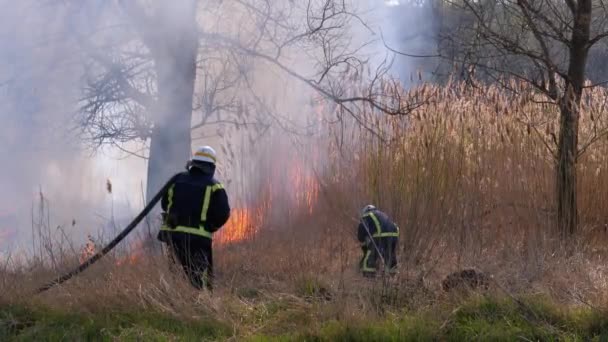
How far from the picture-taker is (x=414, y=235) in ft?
24.2

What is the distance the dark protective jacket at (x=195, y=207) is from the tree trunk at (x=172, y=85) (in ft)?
17.8

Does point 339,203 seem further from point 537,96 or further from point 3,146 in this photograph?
point 3,146

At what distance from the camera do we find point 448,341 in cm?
480

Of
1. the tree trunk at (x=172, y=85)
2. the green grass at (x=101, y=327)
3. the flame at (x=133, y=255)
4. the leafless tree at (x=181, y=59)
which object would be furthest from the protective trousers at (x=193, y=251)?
the tree trunk at (x=172, y=85)

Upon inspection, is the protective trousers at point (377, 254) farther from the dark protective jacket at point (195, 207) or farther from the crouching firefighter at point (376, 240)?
the dark protective jacket at point (195, 207)

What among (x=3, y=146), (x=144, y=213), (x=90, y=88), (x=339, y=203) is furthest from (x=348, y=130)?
(x=3, y=146)

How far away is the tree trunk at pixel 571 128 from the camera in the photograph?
7000mm

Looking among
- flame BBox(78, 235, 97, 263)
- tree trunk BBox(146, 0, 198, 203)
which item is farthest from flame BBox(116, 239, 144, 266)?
tree trunk BBox(146, 0, 198, 203)

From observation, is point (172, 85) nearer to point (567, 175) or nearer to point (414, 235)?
point (414, 235)

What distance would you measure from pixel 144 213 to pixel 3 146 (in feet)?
22.2

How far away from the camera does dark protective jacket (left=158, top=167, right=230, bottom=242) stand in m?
6.32

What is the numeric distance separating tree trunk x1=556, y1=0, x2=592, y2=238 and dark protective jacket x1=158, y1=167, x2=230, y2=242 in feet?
10.2

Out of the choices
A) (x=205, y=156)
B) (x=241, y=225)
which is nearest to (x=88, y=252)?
(x=205, y=156)

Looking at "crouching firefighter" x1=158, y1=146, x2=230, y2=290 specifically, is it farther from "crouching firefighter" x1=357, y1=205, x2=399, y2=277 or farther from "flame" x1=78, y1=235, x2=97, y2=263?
"crouching firefighter" x1=357, y1=205, x2=399, y2=277
